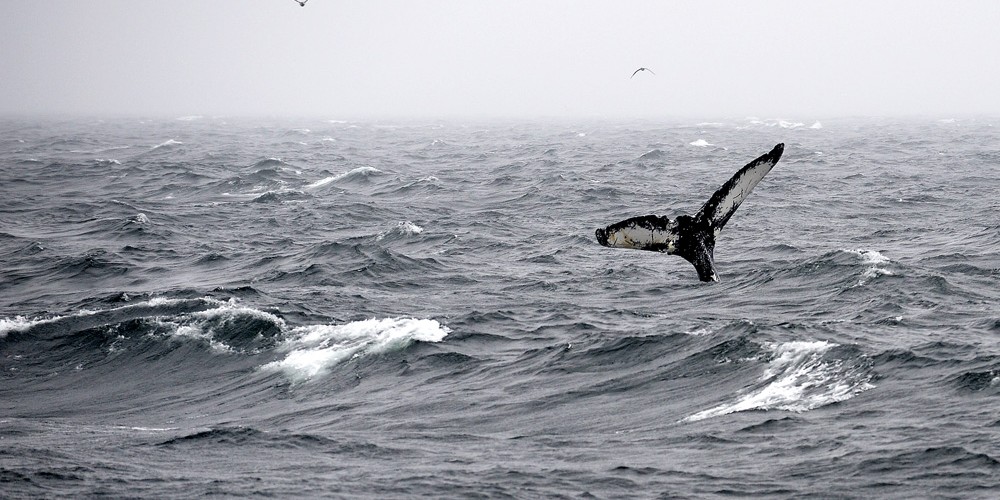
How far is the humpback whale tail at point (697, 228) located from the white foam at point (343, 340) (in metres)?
17.3

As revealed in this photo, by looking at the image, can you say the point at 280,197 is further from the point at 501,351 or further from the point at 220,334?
the point at 501,351

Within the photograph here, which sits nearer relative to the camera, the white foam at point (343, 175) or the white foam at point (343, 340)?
the white foam at point (343, 340)

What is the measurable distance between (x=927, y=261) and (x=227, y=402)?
2708 cm

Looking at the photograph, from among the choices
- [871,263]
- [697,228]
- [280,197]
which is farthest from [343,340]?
[280,197]

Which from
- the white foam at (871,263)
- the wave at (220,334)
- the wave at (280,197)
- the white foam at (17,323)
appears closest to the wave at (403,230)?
the wave at (220,334)

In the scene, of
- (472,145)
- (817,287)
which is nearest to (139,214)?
(817,287)

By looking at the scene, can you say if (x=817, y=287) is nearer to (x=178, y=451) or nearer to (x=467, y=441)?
(x=467, y=441)

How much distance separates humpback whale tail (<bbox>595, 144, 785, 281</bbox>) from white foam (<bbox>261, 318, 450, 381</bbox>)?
17345 millimetres

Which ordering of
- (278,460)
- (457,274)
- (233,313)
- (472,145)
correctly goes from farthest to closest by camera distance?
1. (472,145)
2. (457,274)
3. (233,313)
4. (278,460)

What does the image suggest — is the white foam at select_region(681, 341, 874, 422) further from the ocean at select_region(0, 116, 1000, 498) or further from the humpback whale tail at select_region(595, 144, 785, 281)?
the humpback whale tail at select_region(595, 144, 785, 281)

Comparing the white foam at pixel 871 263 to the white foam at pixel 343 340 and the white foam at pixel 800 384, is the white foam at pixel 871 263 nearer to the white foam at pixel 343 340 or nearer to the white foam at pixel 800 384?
the white foam at pixel 800 384

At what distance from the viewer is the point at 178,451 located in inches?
977

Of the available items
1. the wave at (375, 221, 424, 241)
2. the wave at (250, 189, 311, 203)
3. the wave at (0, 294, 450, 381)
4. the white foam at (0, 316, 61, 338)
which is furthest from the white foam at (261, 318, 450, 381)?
the wave at (250, 189, 311, 203)

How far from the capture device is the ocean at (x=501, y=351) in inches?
867
